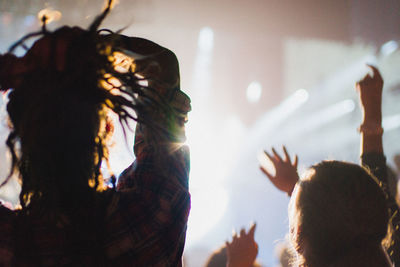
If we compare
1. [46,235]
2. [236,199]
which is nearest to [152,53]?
[46,235]

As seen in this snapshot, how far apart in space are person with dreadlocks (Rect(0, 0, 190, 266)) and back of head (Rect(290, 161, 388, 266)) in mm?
425

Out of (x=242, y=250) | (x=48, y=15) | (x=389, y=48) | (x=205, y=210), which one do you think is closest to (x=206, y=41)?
(x=389, y=48)

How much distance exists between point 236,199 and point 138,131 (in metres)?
13.9

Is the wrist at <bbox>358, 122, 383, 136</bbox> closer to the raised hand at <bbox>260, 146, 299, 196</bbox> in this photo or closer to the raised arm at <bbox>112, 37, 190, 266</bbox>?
the raised hand at <bbox>260, 146, 299, 196</bbox>

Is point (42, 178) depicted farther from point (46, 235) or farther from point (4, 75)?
point (4, 75)

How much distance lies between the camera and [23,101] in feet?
2.18

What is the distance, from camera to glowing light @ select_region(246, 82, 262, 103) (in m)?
12.2

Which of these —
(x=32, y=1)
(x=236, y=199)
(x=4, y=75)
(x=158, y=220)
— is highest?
(x=32, y=1)

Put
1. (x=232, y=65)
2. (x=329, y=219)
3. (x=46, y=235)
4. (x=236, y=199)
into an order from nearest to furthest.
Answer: (x=46, y=235)
(x=329, y=219)
(x=232, y=65)
(x=236, y=199)

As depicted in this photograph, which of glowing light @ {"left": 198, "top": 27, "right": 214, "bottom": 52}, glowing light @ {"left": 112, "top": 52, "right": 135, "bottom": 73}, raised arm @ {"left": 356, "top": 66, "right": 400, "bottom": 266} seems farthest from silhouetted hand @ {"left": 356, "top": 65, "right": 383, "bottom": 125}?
glowing light @ {"left": 198, "top": 27, "right": 214, "bottom": 52}

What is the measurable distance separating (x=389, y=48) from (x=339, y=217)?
8455 mm

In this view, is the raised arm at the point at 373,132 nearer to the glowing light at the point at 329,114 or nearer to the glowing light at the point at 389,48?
the glowing light at the point at 389,48

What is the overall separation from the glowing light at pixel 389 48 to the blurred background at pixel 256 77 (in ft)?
0.07

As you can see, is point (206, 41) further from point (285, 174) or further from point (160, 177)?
point (160, 177)
